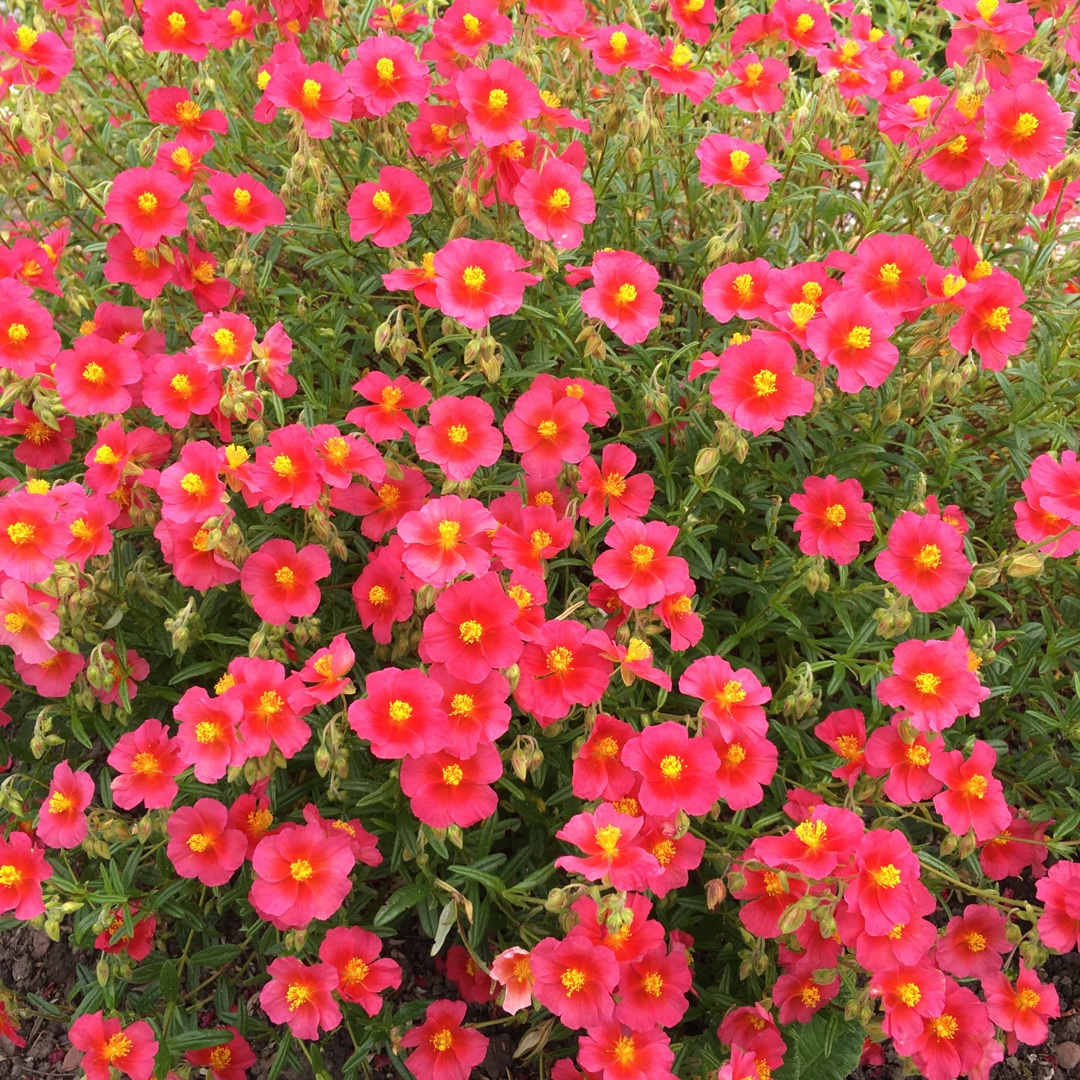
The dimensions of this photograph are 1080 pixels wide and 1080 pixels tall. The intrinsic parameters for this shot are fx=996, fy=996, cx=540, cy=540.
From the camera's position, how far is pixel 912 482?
3.20 meters

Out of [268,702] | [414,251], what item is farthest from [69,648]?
[414,251]

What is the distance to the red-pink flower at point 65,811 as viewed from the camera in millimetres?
2588

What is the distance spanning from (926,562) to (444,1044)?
1.83m

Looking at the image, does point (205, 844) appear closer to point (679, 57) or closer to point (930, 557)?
point (930, 557)

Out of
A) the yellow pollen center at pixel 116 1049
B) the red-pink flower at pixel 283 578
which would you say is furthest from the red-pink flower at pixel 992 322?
the yellow pollen center at pixel 116 1049

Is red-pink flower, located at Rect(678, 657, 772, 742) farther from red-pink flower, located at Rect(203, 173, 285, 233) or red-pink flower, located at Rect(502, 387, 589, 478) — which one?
red-pink flower, located at Rect(203, 173, 285, 233)

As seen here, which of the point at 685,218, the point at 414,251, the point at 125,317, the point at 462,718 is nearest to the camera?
the point at 462,718

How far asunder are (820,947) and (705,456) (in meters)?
1.29

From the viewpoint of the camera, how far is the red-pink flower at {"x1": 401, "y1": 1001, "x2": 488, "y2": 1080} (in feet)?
8.82

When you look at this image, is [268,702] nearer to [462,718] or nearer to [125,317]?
[462,718]

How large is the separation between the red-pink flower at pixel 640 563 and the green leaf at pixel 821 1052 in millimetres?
1296

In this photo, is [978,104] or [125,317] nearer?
[978,104]

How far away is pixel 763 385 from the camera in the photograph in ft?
8.70

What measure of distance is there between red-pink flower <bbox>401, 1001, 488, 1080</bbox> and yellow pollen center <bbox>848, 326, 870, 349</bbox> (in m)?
2.06
